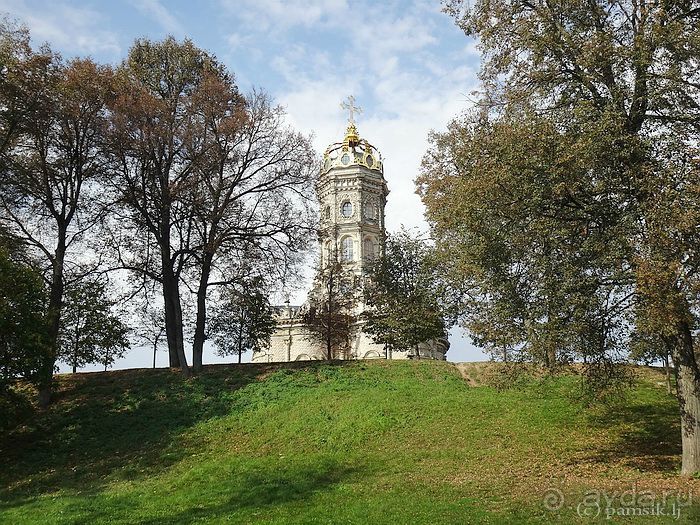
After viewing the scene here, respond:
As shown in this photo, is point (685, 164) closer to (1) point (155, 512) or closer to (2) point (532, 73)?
(2) point (532, 73)

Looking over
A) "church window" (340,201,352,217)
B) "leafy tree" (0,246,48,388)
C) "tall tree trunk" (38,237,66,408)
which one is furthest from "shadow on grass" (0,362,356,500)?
"church window" (340,201,352,217)

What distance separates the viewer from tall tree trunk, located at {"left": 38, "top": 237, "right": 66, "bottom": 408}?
2083 centimetres

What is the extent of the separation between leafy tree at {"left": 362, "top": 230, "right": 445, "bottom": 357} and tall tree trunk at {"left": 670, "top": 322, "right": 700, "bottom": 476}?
50.9ft

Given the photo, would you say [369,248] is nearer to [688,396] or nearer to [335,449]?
[335,449]

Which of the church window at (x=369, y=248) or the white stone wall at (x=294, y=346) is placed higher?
the church window at (x=369, y=248)

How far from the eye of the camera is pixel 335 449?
18406mm

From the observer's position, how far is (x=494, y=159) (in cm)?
1430

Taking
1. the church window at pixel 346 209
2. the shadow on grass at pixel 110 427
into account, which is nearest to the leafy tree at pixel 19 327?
the shadow on grass at pixel 110 427

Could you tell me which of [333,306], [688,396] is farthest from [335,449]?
[333,306]

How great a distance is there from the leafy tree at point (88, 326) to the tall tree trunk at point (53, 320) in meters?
1.50

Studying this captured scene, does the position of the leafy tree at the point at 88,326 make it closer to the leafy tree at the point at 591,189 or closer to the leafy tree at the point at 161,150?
the leafy tree at the point at 161,150

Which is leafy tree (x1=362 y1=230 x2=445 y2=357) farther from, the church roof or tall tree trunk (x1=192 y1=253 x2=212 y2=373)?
the church roof

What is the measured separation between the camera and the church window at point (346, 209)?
187 ft

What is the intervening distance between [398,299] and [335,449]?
15800mm
